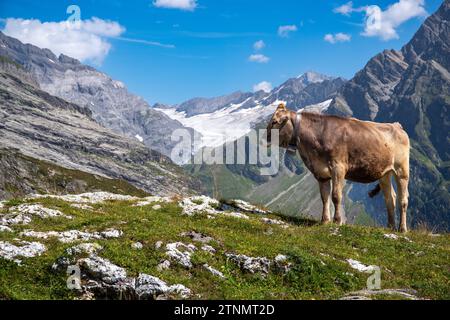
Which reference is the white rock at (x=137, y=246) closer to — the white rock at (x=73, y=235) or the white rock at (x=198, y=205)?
the white rock at (x=73, y=235)

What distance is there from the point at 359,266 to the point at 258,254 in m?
3.41

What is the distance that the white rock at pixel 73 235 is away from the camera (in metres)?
16.5

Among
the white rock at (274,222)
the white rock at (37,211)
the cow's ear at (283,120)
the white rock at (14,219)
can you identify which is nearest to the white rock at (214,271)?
the white rock at (274,222)

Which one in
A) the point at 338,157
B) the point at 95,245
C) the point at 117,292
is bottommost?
the point at 117,292

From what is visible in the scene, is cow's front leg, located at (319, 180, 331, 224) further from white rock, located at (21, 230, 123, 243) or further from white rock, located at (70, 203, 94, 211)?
white rock, located at (70, 203, 94, 211)

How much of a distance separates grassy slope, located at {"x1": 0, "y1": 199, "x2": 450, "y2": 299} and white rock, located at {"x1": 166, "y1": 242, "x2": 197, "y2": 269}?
23 centimetres

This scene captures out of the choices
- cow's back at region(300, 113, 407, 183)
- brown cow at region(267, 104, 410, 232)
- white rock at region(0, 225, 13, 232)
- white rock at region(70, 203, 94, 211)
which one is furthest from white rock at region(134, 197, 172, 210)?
cow's back at region(300, 113, 407, 183)

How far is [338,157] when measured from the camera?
21.1 m

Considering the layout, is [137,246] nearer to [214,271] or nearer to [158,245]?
[158,245]

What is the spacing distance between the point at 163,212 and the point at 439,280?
11923mm

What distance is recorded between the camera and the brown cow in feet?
69.5
